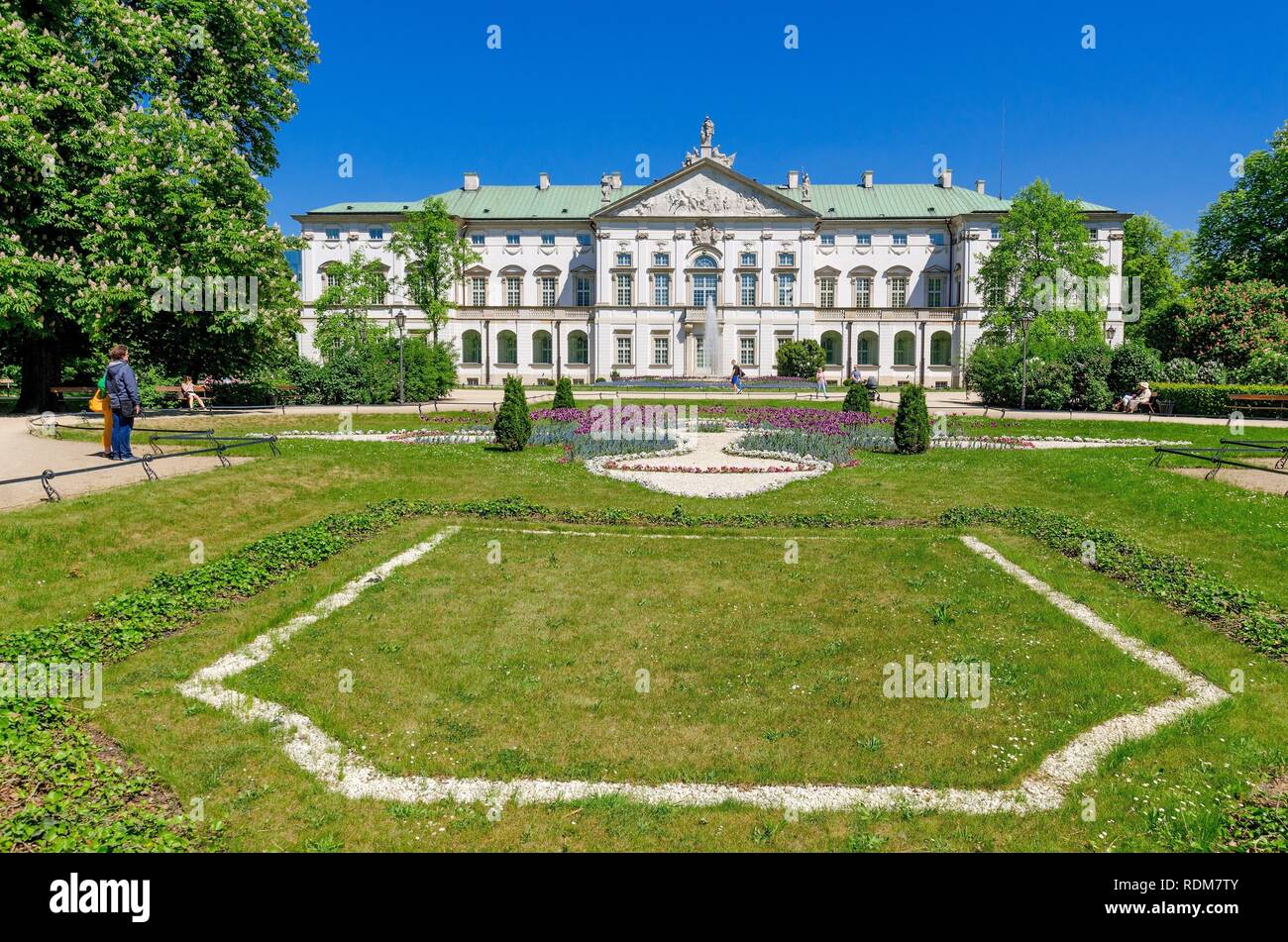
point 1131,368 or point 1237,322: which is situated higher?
point 1237,322

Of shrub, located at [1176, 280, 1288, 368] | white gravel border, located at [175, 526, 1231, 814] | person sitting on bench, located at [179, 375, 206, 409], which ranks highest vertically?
shrub, located at [1176, 280, 1288, 368]

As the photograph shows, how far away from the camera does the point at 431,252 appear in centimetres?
5062

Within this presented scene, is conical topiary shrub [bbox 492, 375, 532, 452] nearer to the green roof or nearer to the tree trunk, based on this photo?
the tree trunk

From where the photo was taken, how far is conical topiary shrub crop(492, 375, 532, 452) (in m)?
19.6

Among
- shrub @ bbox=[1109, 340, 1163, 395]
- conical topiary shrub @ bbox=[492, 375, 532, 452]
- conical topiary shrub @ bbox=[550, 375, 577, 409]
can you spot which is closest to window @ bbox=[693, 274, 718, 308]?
shrub @ bbox=[1109, 340, 1163, 395]

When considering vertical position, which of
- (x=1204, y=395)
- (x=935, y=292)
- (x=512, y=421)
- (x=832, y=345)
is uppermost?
(x=935, y=292)

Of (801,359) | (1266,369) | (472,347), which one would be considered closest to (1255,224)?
(1266,369)

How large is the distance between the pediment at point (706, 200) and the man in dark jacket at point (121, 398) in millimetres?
53412

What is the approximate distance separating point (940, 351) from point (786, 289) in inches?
570

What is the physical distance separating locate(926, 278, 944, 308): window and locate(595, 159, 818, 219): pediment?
13.1 meters

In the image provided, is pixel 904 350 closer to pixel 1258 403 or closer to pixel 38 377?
pixel 1258 403

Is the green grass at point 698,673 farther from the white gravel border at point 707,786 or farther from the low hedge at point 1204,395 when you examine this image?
the low hedge at point 1204,395

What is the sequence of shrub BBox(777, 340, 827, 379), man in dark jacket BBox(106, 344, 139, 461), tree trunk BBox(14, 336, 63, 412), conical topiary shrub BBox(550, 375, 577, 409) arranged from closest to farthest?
man in dark jacket BBox(106, 344, 139, 461) → tree trunk BBox(14, 336, 63, 412) → conical topiary shrub BBox(550, 375, 577, 409) → shrub BBox(777, 340, 827, 379)
